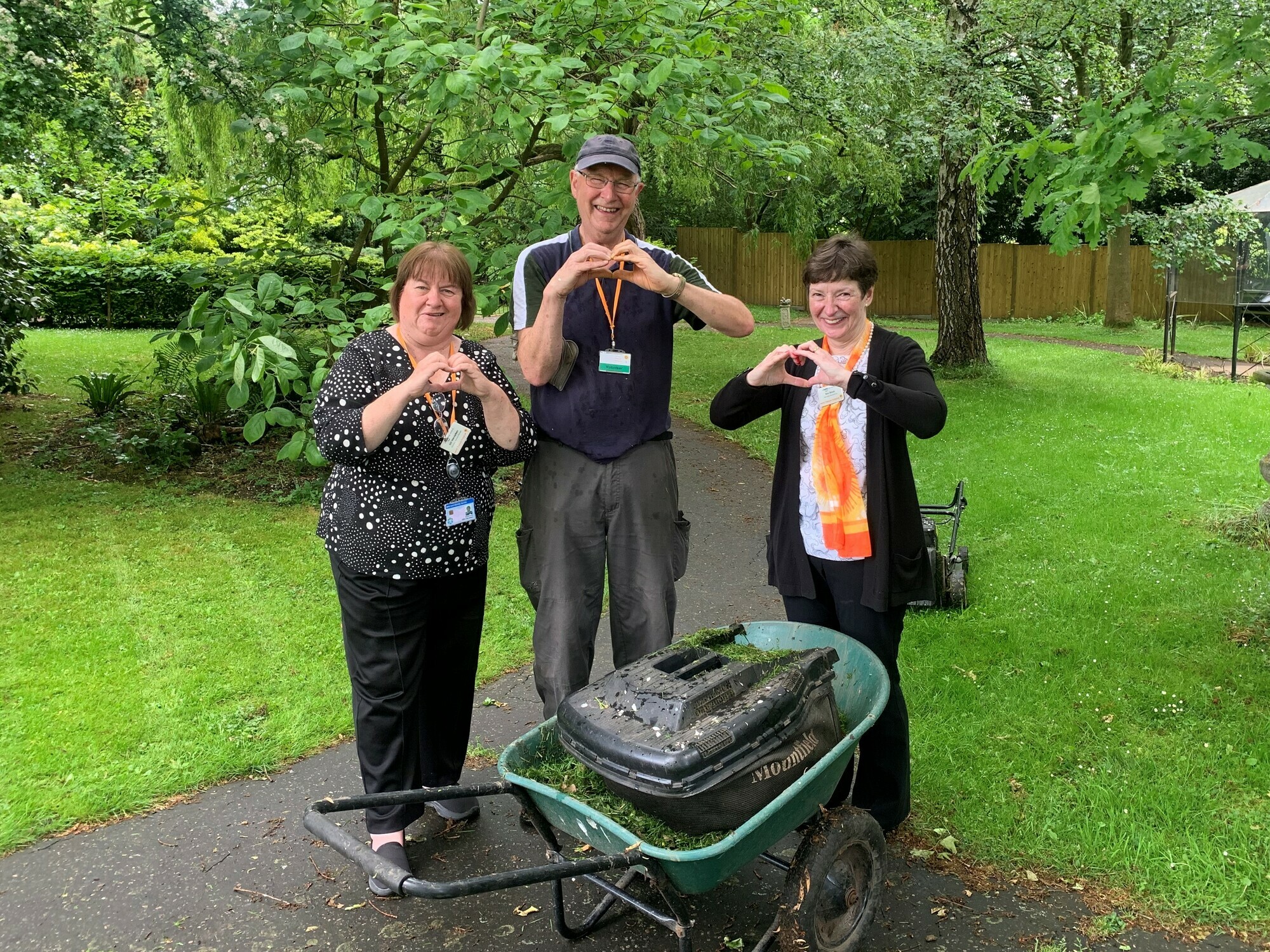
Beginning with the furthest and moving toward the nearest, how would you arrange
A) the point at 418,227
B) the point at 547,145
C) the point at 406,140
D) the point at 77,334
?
the point at 77,334 < the point at 406,140 < the point at 547,145 < the point at 418,227

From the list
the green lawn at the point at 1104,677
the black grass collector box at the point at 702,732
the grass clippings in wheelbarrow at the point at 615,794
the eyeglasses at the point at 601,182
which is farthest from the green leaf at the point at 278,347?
the green lawn at the point at 1104,677

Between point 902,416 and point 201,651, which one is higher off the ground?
point 902,416

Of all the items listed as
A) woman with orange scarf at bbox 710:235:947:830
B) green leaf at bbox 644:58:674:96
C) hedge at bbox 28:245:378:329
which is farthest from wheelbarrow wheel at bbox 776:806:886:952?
hedge at bbox 28:245:378:329

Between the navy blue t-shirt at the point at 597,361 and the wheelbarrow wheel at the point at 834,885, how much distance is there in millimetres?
1352

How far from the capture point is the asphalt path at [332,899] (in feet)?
9.77

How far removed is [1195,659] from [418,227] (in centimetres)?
468

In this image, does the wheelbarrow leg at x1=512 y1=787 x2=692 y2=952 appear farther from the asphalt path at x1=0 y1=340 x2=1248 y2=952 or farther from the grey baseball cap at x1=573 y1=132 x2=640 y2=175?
the grey baseball cap at x1=573 y1=132 x2=640 y2=175

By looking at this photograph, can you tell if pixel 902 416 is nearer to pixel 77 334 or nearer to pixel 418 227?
pixel 418 227

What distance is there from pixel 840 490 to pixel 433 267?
146cm

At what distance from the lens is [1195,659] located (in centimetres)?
489

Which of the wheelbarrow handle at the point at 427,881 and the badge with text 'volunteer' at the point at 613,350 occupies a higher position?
the badge with text 'volunteer' at the point at 613,350

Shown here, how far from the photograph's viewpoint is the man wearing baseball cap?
124 inches

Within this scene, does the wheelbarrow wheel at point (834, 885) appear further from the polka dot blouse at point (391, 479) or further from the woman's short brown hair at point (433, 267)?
the woman's short brown hair at point (433, 267)

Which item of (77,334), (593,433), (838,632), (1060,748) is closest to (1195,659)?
(1060,748)
